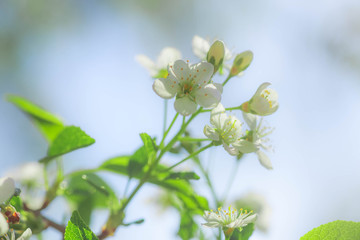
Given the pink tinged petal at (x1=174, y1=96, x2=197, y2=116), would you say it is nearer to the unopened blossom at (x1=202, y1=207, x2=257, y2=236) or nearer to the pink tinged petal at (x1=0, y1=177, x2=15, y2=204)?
the unopened blossom at (x1=202, y1=207, x2=257, y2=236)

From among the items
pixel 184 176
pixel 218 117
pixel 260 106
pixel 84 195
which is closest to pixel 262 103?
pixel 260 106

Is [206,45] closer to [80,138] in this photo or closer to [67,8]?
[80,138]

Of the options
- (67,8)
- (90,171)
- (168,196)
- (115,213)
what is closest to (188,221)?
(115,213)

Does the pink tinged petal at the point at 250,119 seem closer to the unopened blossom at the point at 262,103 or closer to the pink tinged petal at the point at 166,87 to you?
the unopened blossom at the point at 262,103

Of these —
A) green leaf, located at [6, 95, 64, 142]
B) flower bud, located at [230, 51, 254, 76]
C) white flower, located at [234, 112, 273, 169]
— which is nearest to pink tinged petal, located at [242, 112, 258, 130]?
white flower, located at [234, 112, 273, 169]

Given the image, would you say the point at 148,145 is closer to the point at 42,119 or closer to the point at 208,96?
the point at 208,96

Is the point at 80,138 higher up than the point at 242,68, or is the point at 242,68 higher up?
the point at 242,68

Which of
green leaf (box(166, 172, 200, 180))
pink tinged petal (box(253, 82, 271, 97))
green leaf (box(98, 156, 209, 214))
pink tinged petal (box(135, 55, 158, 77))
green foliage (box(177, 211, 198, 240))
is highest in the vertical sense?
pink tinged petal (box(135, 55, 158, 77))
